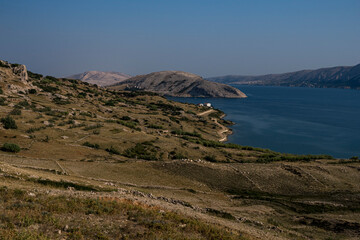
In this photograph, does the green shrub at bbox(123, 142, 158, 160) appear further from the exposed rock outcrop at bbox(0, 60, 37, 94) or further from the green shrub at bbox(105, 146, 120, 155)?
the exposed rock outcrop at bbox(0, 60, 37, 94)

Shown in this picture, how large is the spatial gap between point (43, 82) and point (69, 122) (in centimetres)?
5692

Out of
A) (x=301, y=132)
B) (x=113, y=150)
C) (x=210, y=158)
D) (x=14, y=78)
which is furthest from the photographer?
(x=301, y=132)

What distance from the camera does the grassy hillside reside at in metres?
15.0

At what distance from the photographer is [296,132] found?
108 m

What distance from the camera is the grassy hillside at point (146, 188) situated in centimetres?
1502

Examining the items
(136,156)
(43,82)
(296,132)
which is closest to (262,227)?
(136,156)

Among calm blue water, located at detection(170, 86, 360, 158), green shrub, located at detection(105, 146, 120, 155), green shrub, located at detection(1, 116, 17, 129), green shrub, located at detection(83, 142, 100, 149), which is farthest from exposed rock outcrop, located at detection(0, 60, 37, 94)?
calm blue water, located at detection(170, 86, 360, 158)

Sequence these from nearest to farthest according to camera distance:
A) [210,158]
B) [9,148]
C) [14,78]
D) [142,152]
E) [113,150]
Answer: [9,148] → [113,150] → [142,152] → [210,158] → [14,78]

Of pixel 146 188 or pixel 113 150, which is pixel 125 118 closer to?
pixel 113 150

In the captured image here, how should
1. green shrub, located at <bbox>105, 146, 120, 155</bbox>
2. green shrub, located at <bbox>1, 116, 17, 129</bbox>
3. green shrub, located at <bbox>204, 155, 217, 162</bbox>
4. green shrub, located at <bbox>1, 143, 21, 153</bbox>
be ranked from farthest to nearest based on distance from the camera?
green shrub, located at <bbox>204, 155, 217, 162</bbox> < green shrub, located at <bbox>105, 146, 120, 155</bbox> < green shrub, located at <bbox>1, 116, 17, 129</bbox> < green shrub, located at <bbox>1, 143, 21, 153</bbox>

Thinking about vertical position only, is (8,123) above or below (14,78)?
below

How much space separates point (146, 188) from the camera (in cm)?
2994

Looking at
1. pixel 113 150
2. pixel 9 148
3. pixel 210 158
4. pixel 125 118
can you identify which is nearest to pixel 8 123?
pixel 9 148

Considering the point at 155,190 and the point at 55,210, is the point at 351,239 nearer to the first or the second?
the point at 155,190
